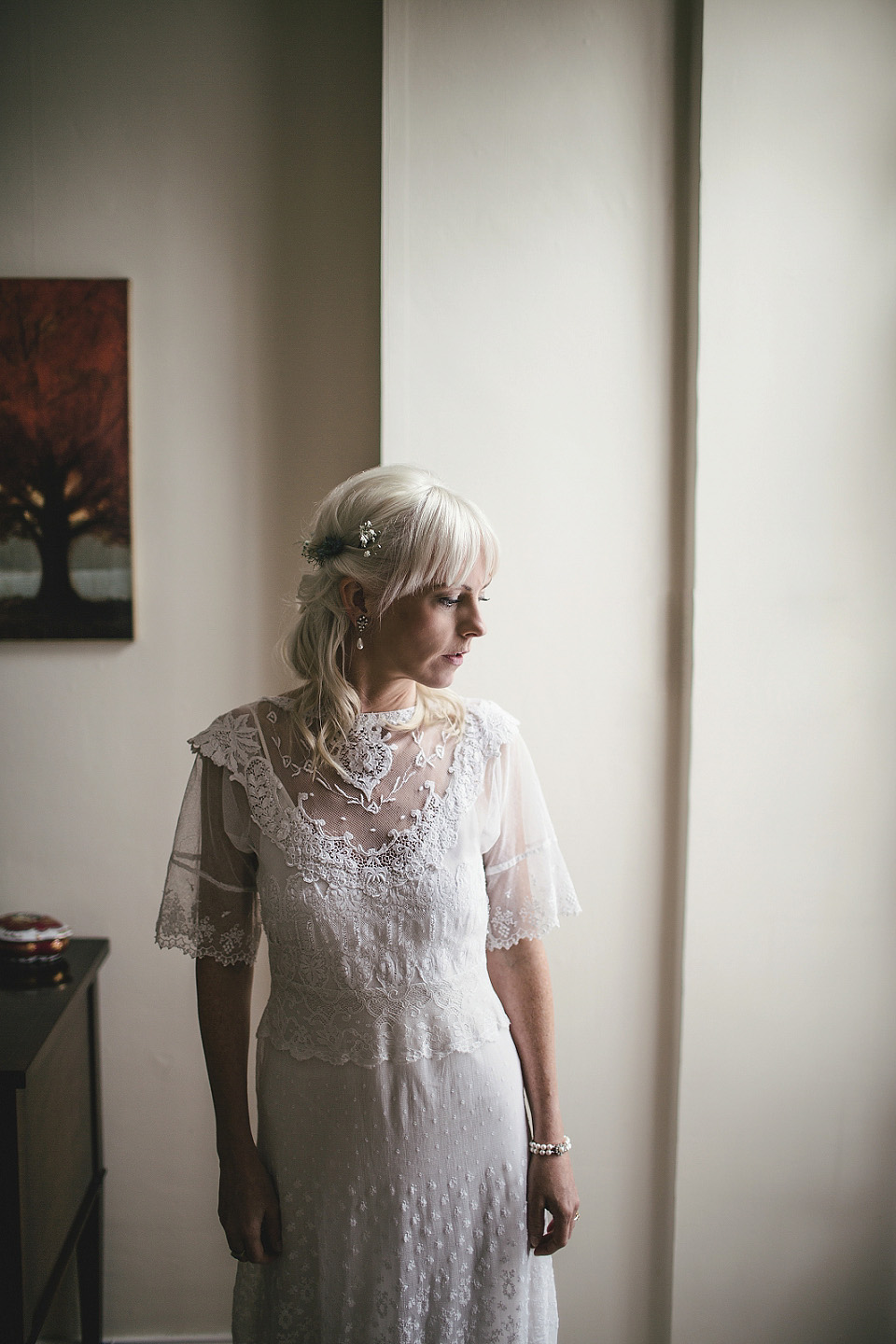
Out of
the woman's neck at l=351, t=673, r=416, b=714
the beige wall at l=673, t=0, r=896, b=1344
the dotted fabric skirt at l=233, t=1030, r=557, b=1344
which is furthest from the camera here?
the beige wall at l=673, t=0, r=896, b=1344

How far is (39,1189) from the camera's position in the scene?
1.44 metres

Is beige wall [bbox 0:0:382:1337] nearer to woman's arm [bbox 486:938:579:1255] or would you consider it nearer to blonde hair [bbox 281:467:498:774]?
blonde hair [bbox 281:467:498:774]

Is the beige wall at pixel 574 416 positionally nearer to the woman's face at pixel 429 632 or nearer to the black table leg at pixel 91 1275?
the woman's face at pixel 429 632

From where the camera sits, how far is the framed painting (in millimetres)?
1768

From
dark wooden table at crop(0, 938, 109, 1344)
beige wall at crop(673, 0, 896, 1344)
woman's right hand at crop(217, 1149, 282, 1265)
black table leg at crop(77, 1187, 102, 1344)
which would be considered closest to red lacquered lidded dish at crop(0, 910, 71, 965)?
dark wooden table at crop(0, 938, 109, 1344)

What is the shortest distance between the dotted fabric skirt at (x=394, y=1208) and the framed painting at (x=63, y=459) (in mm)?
1102

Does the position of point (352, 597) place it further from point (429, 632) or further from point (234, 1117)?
point (234, 1117)

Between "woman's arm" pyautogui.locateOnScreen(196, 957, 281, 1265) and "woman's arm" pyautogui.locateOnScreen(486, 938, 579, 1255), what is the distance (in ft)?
1.17

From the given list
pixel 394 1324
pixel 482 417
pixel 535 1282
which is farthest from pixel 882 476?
pixel 394 1324

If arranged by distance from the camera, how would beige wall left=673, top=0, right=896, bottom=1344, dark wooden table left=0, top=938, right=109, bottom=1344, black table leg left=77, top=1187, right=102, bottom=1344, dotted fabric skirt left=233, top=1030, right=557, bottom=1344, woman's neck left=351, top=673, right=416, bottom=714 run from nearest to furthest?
dotted fabric skirt left=233, top=1030, right=557, bottom=1344, woman's neck left=351, top=673, right=416, bottom=714, dark wooden table left=0, top=938, right=109, bottom=1344, beige wall left=673, top=0, right=896, bottom=1344, black table leg left=77, top=1187, right=102, bottom=1344

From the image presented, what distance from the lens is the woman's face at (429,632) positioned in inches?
45.3

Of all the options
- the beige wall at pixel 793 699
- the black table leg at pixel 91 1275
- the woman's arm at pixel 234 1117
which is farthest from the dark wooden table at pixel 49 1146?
the beige wall at pixel 793 699

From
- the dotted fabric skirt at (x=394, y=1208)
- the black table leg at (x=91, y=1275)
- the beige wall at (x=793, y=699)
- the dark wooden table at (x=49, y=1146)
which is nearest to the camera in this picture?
the dotted fabric skirt at (x=394, y=1208)

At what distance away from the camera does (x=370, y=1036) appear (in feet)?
3.66
